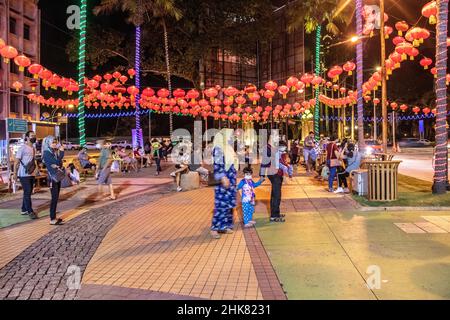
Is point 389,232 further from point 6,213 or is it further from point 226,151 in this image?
point 6,213

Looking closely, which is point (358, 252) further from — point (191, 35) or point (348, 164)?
point (191, 35)

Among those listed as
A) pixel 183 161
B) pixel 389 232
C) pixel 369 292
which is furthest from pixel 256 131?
pixel 369 292

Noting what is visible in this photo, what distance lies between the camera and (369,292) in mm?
4633

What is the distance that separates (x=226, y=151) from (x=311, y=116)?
96.9 ft

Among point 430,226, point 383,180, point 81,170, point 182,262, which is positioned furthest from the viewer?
point 81,170

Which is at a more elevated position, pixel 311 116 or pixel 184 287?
pixel 311 116

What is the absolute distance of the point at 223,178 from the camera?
723cm

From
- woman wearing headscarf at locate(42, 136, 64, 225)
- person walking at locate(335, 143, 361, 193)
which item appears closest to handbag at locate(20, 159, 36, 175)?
woman wearing headscarf at locate(42, 136, 64, 225)

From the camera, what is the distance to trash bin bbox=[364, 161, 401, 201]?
10047 mm

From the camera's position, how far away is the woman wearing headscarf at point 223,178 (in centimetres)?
724

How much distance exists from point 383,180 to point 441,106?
273 centimetres

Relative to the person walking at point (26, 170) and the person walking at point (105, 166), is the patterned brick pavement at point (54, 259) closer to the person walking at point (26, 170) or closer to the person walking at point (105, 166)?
the person walking at point (26, 170)

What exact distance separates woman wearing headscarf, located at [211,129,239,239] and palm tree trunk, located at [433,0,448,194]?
6.06 metres
